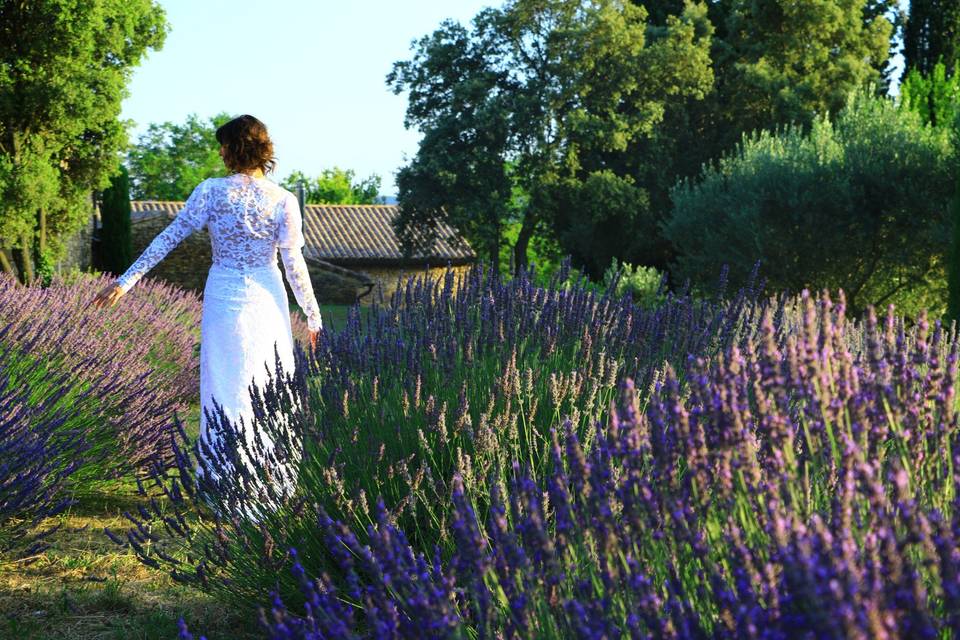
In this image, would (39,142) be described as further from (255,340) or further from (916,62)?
(916,62)

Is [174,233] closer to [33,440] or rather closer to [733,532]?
[33,440]

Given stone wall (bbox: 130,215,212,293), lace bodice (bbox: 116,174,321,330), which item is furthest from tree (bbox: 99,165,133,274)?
lace bodice (bbox: 116,174,321,330)

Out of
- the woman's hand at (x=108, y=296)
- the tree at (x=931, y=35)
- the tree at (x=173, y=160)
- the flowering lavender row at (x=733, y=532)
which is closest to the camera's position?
the flowering lavender row at (x=733, y=532)

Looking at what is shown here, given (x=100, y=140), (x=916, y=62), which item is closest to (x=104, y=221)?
(x=100, y=140)

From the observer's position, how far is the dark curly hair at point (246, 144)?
516 centimetres

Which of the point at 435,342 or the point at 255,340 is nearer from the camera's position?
the point at 435,342

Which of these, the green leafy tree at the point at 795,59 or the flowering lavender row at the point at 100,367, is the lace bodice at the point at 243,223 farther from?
the green leafy tree at the point at 795,59

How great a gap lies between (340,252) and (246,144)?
39.3 m

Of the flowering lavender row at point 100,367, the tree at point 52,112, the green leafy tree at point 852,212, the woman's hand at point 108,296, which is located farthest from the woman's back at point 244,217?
the tree at point 52,112

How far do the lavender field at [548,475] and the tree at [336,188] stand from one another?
68.2m

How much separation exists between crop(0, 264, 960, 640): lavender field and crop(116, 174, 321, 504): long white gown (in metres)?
0.50

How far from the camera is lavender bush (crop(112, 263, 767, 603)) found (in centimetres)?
339

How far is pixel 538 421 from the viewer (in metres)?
4.02

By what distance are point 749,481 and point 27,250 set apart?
66.5 ft
